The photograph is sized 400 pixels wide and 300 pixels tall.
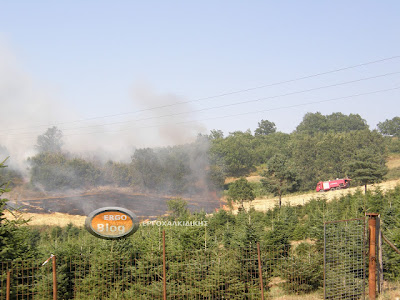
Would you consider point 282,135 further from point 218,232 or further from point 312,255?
point 312,255

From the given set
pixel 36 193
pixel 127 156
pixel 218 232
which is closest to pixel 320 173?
pixel 127 156

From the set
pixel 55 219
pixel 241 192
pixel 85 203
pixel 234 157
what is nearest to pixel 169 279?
pixel 241 192

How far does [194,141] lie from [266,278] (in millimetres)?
48025

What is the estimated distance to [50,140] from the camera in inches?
2436

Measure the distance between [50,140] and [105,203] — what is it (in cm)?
2487

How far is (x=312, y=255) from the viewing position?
12.8 metres

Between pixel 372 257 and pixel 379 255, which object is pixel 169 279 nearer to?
pixel 372 257

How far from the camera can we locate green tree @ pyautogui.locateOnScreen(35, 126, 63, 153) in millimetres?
60394

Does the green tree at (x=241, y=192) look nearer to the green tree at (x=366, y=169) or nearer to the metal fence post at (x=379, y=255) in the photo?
the green tree at (x=366, y=169)

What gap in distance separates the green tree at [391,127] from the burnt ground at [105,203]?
73.0 metres

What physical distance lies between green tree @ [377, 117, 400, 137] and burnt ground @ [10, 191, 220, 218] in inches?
2874

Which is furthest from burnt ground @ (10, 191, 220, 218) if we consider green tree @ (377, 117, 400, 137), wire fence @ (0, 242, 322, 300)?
green tree @ (377, 117, 400, 137)

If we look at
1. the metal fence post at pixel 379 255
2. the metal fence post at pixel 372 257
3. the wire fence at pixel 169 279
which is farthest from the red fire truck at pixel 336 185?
the metal fence post at pixel 372 257

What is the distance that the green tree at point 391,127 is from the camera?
102m
